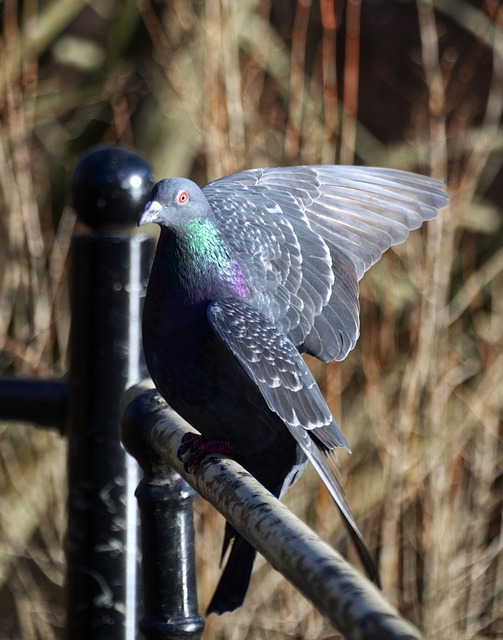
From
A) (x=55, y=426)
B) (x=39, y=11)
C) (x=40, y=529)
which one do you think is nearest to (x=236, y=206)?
(x=55, y=426)

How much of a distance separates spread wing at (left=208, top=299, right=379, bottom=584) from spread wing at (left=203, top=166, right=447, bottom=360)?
0.21m

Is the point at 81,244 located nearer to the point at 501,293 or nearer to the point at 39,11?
the point at 501,293

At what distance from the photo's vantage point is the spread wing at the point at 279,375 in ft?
5.34

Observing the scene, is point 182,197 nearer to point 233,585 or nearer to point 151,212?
point 151,212

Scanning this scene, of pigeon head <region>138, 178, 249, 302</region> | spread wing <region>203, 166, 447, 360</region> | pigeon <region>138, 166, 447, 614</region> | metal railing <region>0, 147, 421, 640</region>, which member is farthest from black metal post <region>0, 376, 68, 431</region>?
spread wing <region>203, 166, 447, 360</region>

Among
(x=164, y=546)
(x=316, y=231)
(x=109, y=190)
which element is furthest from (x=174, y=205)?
(x=164, y=546)

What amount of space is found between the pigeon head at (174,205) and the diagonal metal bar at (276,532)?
335mm

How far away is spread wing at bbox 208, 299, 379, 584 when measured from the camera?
1.63 metres

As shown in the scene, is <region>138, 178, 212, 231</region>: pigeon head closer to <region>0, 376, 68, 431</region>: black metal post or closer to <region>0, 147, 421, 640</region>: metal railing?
<region>0, 147, 421, 640</region>: metal railing

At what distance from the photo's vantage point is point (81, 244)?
5.65 ft

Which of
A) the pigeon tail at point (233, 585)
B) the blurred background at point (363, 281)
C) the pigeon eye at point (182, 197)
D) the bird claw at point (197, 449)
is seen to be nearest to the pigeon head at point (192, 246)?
the pigeon eye at point (182, 197)

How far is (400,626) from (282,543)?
0.24m

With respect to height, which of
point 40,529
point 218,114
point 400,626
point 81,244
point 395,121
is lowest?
point 40,529

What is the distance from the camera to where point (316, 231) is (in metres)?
2.21
